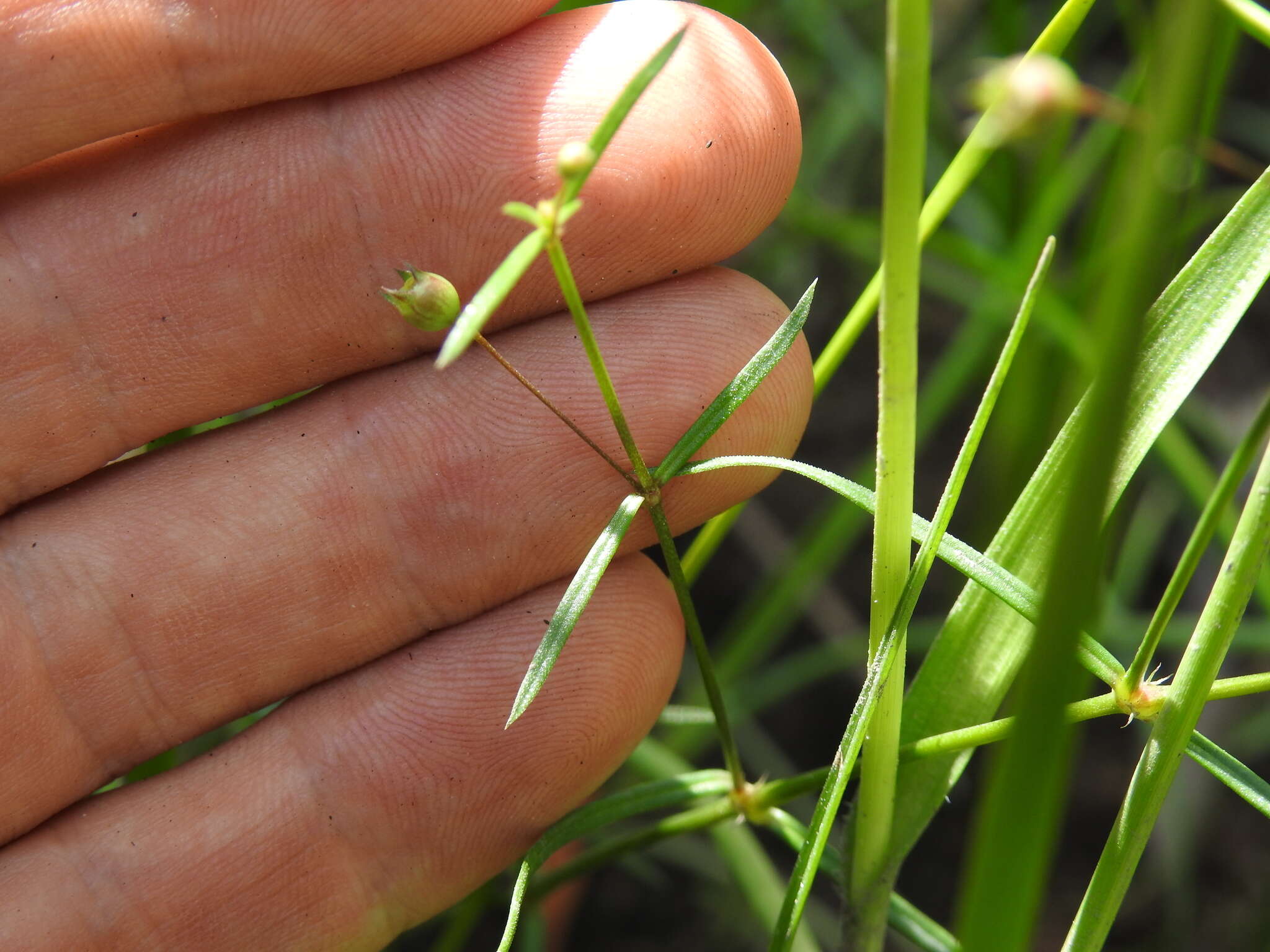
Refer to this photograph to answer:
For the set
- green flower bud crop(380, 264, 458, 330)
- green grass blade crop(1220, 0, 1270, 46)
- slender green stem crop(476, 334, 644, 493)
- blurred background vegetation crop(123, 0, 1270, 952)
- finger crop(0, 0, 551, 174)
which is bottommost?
blurred background vegetation crop(123, 0, 1270, 952)

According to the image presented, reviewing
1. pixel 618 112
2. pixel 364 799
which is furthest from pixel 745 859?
pixel 618 112

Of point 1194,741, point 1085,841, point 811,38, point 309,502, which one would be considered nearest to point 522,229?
point 309,502

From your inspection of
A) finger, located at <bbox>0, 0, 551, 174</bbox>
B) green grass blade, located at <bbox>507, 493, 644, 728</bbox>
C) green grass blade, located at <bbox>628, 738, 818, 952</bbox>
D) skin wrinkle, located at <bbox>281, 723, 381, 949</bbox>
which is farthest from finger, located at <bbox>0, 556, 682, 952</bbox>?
finger, located at <bbox>0, 0, 551, 174</bbox>

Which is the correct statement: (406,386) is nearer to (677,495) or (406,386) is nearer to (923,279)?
(677,495)

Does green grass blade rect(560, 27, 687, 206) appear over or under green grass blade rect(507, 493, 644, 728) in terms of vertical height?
over

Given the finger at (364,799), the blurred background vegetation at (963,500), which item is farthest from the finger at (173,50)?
the finger at (364,799)

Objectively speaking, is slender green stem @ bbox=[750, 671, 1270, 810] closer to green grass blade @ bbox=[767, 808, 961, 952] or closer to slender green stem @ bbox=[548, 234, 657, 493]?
green grass blade @ bbox=[767, 808, 961, 952]
